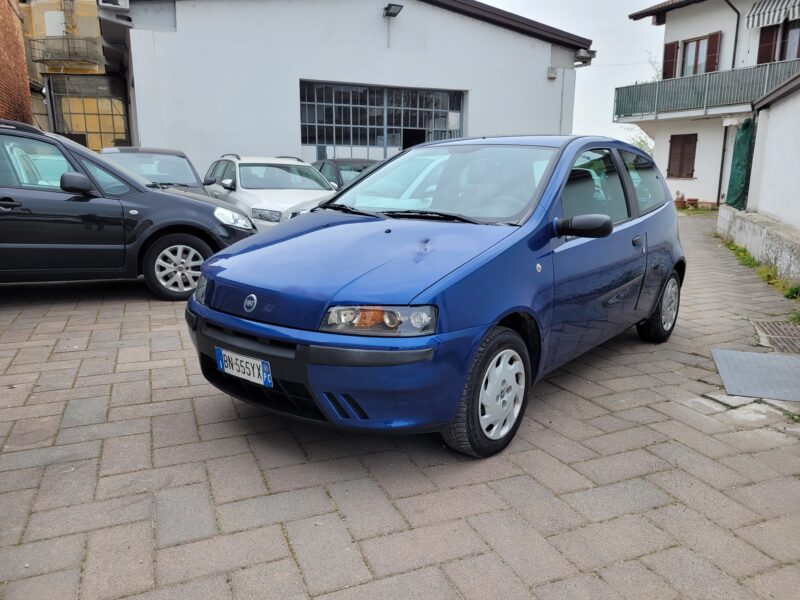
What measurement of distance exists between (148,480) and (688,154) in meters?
25.5

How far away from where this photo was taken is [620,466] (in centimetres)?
312

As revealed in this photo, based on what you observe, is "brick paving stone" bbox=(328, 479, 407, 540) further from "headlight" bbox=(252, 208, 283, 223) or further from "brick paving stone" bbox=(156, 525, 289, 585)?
"headlight" bbox=(252, 208, 283, 223)

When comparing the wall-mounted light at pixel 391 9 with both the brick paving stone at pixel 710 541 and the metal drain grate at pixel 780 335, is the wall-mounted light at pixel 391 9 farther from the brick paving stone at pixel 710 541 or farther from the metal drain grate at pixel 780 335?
the brick paving stone at pixel 710 541

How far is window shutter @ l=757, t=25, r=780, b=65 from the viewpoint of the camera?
69.4 feet

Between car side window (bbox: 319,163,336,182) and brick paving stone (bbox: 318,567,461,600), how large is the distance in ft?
34.9

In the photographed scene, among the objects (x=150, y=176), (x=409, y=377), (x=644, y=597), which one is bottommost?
(x=644, y=597)

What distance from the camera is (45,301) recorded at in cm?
628

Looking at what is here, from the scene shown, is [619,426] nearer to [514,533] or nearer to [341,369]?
[514,533]

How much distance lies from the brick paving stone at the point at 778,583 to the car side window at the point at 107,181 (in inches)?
231

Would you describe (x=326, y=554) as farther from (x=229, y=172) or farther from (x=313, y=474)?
(x=229, y=172)

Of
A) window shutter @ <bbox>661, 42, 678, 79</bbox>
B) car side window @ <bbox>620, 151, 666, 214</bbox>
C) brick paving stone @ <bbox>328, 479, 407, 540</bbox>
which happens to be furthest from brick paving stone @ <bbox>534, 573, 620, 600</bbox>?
window shutter @ <bbox>661, 42, 678, 79</bbox>

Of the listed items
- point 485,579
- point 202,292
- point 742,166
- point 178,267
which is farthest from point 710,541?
point 742,166

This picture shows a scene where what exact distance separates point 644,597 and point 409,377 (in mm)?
1167

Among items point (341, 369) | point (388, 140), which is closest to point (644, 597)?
point (341, 369)
